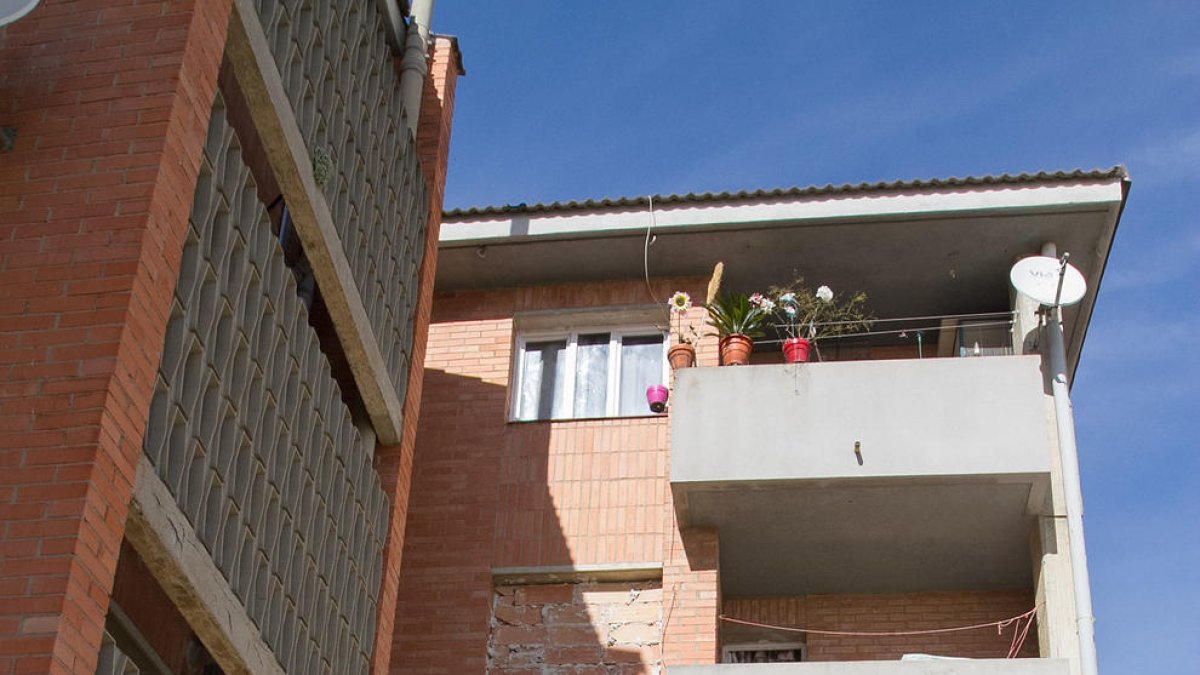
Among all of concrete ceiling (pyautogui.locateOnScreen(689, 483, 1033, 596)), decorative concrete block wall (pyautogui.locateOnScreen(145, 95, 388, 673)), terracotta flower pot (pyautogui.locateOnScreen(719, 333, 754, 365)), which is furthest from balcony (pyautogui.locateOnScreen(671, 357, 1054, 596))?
decorative concrete block wall (pyautogui.locateOnScreen(145, 95, 388, 673))

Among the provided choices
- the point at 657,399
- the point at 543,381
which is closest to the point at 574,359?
the point at 543,381

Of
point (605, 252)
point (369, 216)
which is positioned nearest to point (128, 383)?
point (369, 216)

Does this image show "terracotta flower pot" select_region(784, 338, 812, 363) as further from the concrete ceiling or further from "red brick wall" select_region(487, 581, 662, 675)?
"red brick wall" select_region(487, 581, 662, 675)

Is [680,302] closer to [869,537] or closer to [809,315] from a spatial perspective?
[809,315]

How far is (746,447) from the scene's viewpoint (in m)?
14.6

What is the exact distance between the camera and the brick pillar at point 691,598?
14.6 meters

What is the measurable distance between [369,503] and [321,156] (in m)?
2.50

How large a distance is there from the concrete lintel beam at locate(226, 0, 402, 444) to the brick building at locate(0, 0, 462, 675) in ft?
0.07

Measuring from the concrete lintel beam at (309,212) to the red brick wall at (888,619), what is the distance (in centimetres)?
417

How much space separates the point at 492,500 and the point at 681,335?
7.17 ft

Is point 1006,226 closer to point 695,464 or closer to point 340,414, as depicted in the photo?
point 695,464

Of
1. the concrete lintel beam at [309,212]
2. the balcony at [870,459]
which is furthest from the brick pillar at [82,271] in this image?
the balcony at [870,459]

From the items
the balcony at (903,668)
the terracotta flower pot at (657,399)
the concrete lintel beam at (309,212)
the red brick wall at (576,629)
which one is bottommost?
the balcony at (903,668)

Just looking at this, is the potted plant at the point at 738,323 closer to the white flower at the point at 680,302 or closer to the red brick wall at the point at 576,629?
the white flower at the point at 680,302
